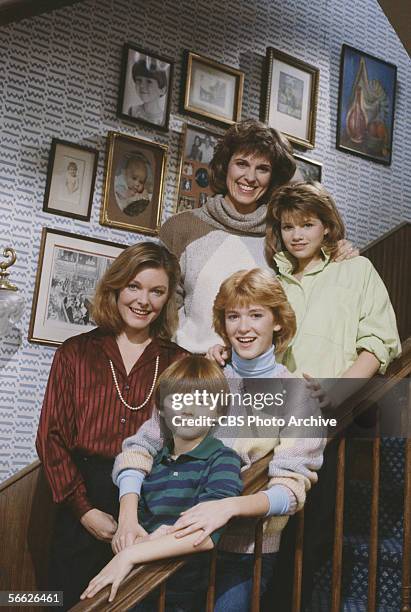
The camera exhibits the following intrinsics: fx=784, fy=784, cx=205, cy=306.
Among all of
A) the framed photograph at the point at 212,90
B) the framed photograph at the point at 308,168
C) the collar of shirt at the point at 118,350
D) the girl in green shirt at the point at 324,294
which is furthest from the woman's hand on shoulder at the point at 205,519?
the framed photograph at the point at 308,168

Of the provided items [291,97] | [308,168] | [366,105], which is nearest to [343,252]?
[308,168]

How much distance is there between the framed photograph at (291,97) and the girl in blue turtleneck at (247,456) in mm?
1621

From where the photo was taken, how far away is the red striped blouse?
222cm

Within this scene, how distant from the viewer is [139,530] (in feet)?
6.40

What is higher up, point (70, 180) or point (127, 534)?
A: point (70, 180)

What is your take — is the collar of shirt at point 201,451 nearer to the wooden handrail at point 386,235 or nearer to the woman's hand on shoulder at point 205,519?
the woman's hand on shoulder at point 205,519

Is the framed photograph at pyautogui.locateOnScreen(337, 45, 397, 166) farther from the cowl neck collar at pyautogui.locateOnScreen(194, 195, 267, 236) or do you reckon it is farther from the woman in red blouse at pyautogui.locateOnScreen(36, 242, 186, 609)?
the woman in red blouse at pyautogui.locateOnScreen(36, 242, 186, 609)

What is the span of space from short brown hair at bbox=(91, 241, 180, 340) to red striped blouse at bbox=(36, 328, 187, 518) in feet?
0.16

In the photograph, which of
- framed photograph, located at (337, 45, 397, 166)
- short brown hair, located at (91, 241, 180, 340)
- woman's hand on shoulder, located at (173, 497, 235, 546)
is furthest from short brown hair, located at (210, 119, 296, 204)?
framed photograph, located at (337, 45, 397, 166)

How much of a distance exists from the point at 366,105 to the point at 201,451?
8.18 feet

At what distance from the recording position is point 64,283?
9.92 ft

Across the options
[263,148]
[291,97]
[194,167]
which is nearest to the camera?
[263,148]

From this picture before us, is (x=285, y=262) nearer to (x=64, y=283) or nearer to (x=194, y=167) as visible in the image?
(x=64, y=283)

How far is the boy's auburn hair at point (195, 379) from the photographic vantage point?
2.12 metres
